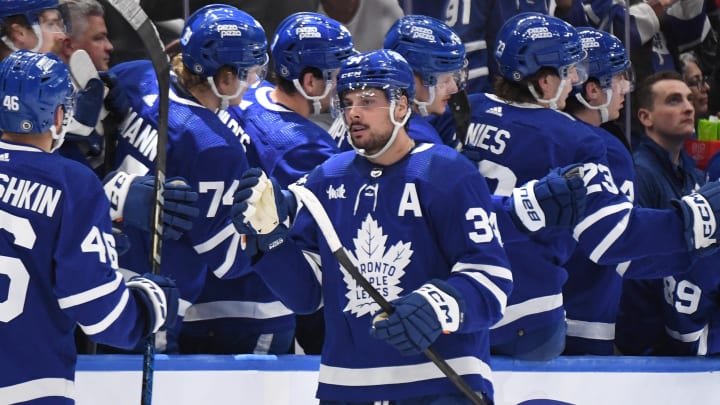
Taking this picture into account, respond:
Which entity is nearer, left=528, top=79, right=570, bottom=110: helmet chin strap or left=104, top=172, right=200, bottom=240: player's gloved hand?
left=104, top=172, right=200, bottom=240: player's gloved hand

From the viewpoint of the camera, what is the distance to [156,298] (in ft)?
12.3

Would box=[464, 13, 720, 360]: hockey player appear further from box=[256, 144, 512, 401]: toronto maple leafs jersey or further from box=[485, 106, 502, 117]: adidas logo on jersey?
box=[256, 144, 512, 401]: toronto maple leafs jersey

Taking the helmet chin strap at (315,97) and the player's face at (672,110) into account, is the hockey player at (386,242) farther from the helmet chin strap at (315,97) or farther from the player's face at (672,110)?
the player's face at (672,110)

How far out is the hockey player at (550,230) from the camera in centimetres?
467

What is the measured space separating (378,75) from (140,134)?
1005 millimetres

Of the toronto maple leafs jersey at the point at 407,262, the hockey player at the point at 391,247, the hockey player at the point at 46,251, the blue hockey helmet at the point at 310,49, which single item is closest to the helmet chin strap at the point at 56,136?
the hockey player at the point at 46,251

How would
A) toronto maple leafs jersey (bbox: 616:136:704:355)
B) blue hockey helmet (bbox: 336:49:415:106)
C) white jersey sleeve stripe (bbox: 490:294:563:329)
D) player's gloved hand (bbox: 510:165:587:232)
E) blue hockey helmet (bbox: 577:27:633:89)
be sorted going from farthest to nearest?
1. toronto maple leafs jersey (bbox: 616:136:704:355)
2. blue hockey helmet (bbox: 577:27:633:89)
3. white jersey sleeve stripe (bbox: 490:294:563:329)
4. player's gloved hand (bbox: 510:165:587:232)
5. blue hockey helmet (bbox: 336:49:415:106)

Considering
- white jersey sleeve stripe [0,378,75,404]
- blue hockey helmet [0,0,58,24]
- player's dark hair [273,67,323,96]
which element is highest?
blue hockey helmet [0,0,58,24]

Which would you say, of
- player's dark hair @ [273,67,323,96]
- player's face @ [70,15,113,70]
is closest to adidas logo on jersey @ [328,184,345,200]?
player's dark hair @ [273,67,323,96]

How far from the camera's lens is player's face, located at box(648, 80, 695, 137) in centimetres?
584

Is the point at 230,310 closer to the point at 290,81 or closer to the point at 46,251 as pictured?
the point at 290,81

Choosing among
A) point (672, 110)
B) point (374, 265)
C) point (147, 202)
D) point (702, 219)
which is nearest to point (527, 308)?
point (702, 219)

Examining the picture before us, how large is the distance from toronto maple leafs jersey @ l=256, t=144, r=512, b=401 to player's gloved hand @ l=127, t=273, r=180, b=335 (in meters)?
0.27

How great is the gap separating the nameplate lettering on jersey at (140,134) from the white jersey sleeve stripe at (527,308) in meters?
1.24
